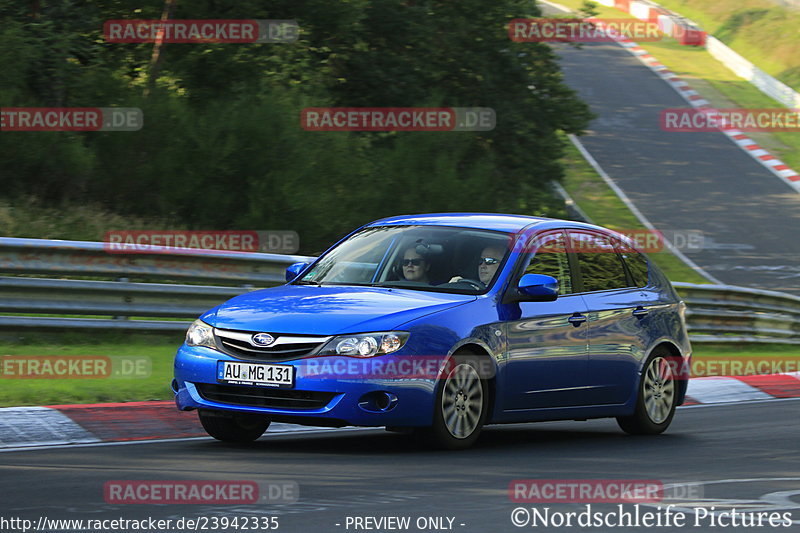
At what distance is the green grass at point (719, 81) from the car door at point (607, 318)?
30.2m

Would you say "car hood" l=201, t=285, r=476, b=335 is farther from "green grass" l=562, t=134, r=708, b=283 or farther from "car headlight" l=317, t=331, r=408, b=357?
"green grass" l=562, t=134, r=708, b=283

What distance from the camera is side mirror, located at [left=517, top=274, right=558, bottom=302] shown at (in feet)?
30.4

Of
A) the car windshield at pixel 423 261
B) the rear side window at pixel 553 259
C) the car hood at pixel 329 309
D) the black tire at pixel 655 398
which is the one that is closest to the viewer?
the car hood at pixel 329 309

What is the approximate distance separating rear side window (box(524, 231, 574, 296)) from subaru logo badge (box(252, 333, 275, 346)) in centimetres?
208

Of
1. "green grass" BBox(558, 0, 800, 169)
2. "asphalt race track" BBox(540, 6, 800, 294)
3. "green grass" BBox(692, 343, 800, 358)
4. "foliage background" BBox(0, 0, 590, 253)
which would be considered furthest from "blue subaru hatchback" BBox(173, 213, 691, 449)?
"green grass" BBox(558, 0, 800, 169)

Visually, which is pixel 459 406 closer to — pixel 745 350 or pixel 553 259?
pixel 553 259

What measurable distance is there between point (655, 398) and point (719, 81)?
41.1 m

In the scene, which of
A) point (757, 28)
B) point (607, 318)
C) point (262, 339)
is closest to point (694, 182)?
point (757, 28)

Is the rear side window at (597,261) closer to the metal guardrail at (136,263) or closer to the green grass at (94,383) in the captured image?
the green grass at (94,383)

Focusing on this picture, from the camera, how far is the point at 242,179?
1992 cm

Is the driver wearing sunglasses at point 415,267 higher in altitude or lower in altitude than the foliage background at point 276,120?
higher

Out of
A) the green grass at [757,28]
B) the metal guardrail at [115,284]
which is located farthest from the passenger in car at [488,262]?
the green grass at [757,28]

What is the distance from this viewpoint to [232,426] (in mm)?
9133

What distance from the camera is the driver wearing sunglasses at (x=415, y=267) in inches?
371
